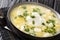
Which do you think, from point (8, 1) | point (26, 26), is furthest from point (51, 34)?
point (8, 1)

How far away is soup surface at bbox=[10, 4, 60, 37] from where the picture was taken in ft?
3.59

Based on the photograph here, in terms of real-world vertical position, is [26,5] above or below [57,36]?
above

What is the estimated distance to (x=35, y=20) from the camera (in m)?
1.16

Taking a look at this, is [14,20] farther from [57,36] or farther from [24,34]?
[57,36]

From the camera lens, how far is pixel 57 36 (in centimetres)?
106

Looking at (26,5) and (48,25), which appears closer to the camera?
(48,25)

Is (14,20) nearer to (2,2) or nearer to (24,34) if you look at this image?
(24,34)

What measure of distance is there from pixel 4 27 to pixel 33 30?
19cm

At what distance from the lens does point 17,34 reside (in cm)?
104

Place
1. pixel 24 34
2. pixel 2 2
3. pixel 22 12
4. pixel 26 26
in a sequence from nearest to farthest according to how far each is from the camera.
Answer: pixel 24 34
pixel 26 26
pixel 22 12
pixel 2 2

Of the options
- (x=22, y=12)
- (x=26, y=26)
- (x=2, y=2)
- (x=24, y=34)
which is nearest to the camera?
(x=24, y=34)

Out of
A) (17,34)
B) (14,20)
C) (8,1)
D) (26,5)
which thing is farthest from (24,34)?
(8,1)

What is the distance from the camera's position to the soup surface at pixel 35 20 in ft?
3.59

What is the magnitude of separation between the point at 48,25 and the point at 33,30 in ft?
0.41
